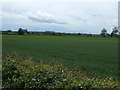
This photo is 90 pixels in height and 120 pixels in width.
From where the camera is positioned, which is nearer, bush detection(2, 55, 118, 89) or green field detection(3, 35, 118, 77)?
bush detection(2, 55, 118, 89)

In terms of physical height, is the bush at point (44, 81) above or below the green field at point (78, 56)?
above

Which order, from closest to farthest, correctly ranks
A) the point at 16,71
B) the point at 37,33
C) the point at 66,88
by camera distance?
the point at 66,88 < the point at 16,71 < the point at 37,33

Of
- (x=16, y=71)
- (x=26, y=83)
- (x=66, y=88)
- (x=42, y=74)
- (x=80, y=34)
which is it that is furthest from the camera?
(x=80, y=34)

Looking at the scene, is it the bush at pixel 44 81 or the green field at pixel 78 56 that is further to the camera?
the green field at pixel 78 56

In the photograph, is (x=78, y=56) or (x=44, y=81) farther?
(x=78, y=56)

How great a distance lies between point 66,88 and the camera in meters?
5.51

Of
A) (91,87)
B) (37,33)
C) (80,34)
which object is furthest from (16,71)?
(80,34)

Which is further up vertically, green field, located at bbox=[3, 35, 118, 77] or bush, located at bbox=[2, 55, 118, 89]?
bush, located at bbox=[2, 55, 118, 89]

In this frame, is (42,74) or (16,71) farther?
(16,71)

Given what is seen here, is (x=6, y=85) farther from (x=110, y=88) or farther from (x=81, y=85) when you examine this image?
(x=110, y=88)

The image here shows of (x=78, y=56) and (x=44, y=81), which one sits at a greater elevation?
(x=44, y=81)

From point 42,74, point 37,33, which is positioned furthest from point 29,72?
point 37,33

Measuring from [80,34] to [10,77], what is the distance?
103453mm

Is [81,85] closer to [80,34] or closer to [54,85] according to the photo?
[54,85]
